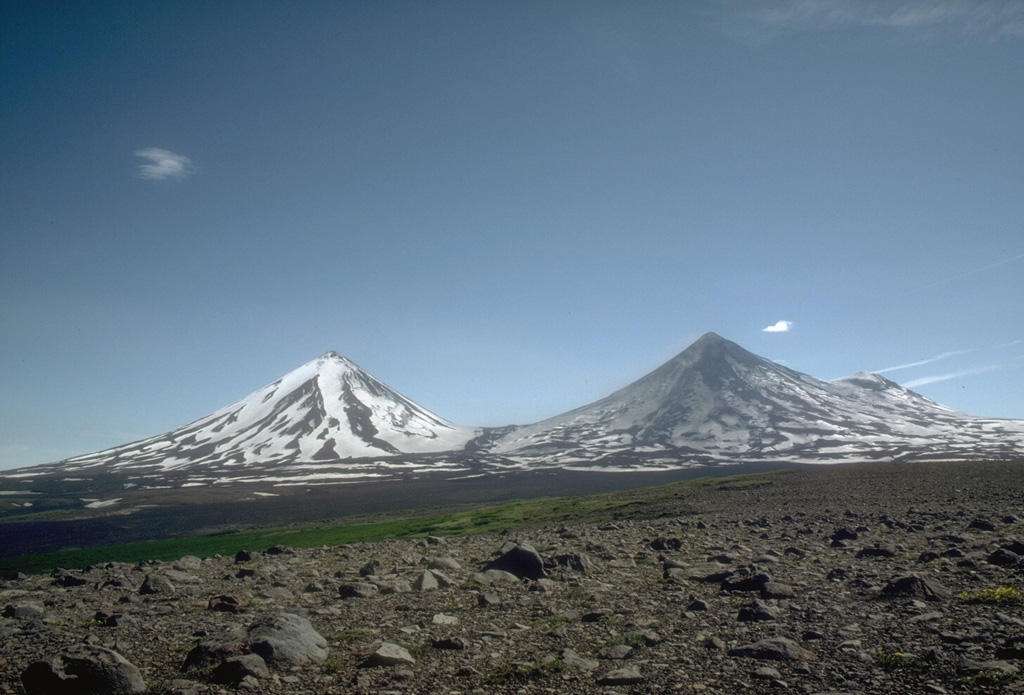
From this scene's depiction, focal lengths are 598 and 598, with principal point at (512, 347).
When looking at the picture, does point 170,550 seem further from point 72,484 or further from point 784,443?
point 784,443

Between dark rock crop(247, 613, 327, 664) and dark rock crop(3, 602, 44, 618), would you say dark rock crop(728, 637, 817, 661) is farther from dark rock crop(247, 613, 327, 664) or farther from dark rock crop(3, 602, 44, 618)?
dark rock crop(3, 602, 44, 618)

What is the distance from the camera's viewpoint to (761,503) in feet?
126

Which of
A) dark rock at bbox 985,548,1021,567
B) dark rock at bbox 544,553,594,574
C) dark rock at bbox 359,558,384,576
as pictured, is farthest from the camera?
dark rock at bbox 359,558,384,576

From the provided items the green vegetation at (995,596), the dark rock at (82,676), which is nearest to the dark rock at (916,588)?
the green vegetation at (995,596)

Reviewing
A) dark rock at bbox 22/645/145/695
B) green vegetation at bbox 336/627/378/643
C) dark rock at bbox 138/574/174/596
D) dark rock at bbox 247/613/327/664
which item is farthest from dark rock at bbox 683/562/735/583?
dark rock at bbox 138/574/174/596

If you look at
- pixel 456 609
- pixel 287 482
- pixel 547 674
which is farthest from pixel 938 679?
pixel 287 482

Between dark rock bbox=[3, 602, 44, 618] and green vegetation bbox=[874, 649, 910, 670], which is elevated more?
green vegetation bbox=[874, 649, 910, 670]

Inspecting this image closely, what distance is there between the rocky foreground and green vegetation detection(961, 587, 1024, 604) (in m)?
0.04

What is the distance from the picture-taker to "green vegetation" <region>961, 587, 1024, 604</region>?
483 inches

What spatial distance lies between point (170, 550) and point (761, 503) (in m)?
40.0

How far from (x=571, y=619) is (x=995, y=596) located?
881 centimetres

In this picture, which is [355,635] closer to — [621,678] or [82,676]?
[82,676]

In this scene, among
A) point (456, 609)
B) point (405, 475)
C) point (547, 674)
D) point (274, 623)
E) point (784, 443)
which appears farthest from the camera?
point (784, 443)

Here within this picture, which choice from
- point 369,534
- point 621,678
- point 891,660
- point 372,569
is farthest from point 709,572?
point 369,534
